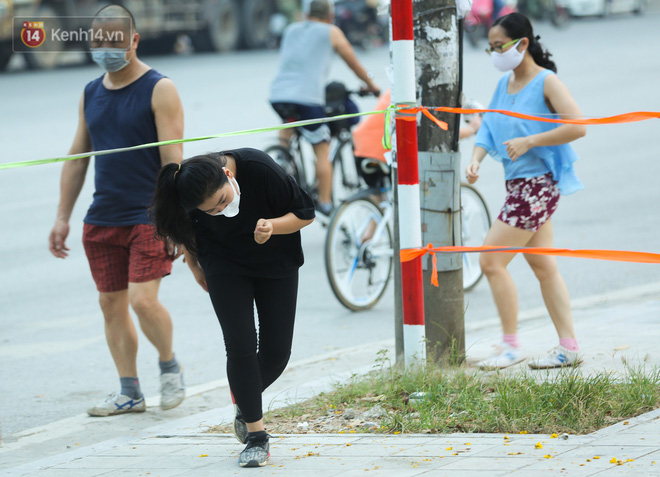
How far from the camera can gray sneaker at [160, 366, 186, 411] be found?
5.37 meters

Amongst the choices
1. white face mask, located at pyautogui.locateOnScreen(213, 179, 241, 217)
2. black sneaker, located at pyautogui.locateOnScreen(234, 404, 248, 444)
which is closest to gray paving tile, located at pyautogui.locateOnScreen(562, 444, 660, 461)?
black sneaker, located at pyautogui.locateOnScreen(234, 404, 248, 444)

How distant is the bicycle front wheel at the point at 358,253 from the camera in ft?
24.2

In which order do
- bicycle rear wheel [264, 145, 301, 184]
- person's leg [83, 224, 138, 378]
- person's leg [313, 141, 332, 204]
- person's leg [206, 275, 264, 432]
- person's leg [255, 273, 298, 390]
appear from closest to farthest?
person's leg [206, 275, 264, 432] < person's leg [255, 273, 298, 390] < person's leg [83, 224, 138, 378] < person's leg [313, 141, 332, 204] < bicycle rear wheel [264, 145, 301, 184]

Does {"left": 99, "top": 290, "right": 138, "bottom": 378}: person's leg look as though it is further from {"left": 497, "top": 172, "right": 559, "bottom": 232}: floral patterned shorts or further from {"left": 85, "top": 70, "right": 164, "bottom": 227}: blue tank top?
{"left": 497, "top": 172, "right": 559, "bottom": 232}: floral patterned shorts

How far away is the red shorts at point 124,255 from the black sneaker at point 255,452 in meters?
1.34

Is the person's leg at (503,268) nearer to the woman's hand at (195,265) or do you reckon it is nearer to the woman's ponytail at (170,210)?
the woman's hand at (195,265)

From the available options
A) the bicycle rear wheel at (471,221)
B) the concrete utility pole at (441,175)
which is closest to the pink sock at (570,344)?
the concrete utility pole at (441,175)

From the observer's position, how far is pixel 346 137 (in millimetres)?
9141

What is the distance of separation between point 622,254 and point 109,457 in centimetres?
243

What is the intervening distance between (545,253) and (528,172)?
0.75 meters

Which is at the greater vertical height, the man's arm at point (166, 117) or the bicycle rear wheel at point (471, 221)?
the man's arm at point (166, 117)

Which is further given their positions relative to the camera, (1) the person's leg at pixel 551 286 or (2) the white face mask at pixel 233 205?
(1) the person's leg at pixel 551 286

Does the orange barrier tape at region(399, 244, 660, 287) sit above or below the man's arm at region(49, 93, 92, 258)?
below

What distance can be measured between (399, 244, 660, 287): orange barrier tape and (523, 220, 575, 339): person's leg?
29cm
